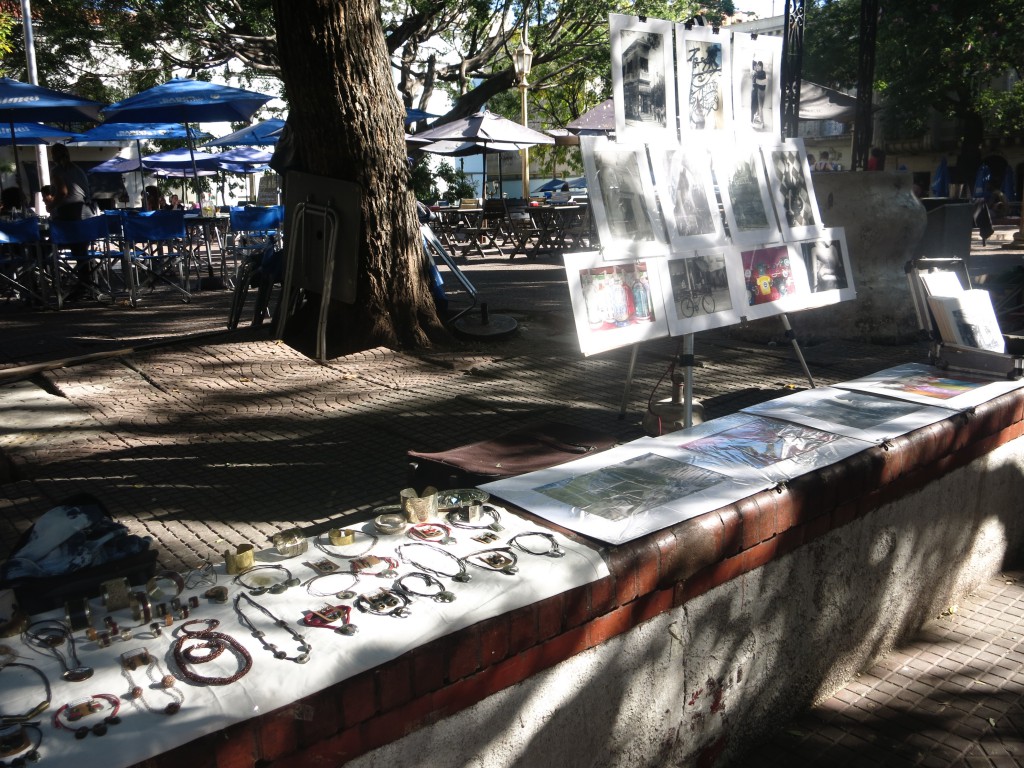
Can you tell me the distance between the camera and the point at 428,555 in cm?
232

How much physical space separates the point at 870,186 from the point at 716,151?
12.8 feet

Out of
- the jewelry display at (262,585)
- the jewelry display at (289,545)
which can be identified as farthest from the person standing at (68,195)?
the jewelry display at (262,585)

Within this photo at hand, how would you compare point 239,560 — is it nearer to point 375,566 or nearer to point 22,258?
point 375,566

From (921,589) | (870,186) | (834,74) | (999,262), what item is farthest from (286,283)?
(834,74)

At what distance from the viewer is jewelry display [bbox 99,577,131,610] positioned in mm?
1996

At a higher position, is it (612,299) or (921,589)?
(612,299)

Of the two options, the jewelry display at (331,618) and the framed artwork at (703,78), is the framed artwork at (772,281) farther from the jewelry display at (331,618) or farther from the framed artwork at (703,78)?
the jewelry display at (331,618)

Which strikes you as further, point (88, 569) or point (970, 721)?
point (970, 721)

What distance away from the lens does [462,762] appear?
2018mm

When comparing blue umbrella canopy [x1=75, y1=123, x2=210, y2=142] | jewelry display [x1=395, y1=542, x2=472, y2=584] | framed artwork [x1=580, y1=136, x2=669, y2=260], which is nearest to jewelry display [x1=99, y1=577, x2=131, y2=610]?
jewelry display [x1=395, y1=542, x2=472, y2=584]

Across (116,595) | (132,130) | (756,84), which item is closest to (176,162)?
(132,130)

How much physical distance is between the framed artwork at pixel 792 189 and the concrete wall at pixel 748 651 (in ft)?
5.26

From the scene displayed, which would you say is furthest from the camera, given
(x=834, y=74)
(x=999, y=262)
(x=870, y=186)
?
(x=834, y=74)

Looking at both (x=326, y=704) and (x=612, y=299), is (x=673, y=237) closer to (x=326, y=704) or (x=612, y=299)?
(x=612, y=299)
